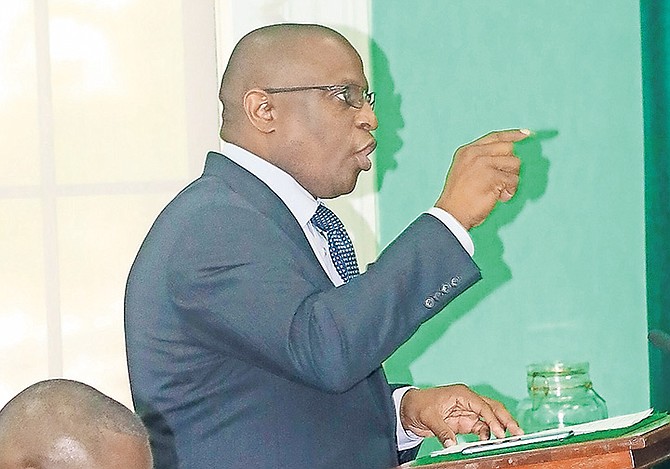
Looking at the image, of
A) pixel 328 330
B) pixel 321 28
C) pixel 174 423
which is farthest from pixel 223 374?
pixel 321 28

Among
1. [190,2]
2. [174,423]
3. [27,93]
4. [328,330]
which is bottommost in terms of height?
[174,423]

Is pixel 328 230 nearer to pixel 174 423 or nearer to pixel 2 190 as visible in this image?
pixel 174 423

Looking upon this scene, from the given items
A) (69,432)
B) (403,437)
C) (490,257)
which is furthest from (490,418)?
(490,257)

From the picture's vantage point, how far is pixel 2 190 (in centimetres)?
273

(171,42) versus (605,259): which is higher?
(171,42)

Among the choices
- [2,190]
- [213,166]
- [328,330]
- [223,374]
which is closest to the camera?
[328,330]

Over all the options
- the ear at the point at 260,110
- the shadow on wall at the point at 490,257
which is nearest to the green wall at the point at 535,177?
the shadow on wall at the point at 490,257

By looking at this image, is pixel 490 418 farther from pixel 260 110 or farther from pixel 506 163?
pixel 260 110

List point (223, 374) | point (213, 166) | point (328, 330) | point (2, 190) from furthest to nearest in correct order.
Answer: point (2, 190)
point (213, 166)
point (223, 374)
point (328, 330)

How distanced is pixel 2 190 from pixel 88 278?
26cm

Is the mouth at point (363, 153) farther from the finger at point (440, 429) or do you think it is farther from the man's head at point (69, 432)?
the man's head at point (69, 432)

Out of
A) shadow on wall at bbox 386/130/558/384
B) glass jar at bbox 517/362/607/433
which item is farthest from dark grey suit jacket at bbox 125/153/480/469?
shadow on wall at bbox 386/130/558/384

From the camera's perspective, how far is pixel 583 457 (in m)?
1.31

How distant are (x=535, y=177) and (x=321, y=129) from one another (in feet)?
3.53
